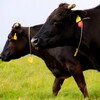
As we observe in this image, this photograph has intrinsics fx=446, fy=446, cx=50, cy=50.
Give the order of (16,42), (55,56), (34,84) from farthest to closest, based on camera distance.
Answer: (34,84)
(16,42)
(55,56)

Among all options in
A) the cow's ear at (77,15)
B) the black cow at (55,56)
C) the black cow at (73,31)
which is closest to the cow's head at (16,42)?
the black cow at (55,56)

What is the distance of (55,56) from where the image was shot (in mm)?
12109

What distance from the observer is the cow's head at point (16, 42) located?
1282cm

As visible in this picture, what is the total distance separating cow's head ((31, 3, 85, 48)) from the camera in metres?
9.25

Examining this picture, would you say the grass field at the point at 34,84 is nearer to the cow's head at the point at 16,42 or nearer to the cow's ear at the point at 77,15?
the cow's head at the point at 16,42

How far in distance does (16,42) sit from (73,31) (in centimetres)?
374

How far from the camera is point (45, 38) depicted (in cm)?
925

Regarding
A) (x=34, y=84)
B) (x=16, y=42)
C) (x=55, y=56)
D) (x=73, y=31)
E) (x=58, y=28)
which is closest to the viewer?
(x=58, y=28)

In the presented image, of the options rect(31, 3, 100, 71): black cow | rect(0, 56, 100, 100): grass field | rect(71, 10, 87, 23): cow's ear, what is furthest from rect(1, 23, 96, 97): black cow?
rect(71, 10, 87, 23): cow's ear

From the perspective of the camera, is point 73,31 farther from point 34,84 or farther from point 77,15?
point 34,84

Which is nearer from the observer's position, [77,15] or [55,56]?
[77,15]

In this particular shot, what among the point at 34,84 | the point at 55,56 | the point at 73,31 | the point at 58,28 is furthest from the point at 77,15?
the point at 34,84

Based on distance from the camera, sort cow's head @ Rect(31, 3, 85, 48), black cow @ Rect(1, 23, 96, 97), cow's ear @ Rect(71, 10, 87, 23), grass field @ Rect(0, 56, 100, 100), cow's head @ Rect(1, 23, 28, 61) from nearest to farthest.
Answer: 1. cow's head @ Rect(31, 3, 85, 48)
2. cow's ear @ Rect(71, 10, 87, 23)
3. black cow @ Rect(1, 23, 96, 97)
4. grass field @ Rect(0, 56, 100, 100)
5. cow's head @ Rect(1, 23, 28, 61)

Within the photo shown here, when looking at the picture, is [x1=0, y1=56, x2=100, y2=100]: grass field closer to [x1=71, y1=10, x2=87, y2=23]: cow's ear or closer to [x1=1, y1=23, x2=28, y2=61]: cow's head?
[x1=1, y1=23, x2=28, y2=61]: cow's head
